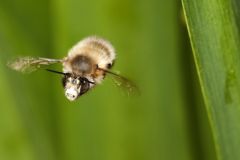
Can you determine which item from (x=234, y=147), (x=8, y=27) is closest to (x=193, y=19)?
(x=234, y=147)

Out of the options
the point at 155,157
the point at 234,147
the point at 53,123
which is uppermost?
the point at 53,123

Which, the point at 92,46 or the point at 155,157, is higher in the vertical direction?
the point at 92,46

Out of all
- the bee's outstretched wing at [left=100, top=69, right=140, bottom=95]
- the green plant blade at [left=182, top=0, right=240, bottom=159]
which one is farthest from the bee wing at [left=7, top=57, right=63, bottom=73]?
the green plant blade at [left=182, top=0, right=240, bottom=159]

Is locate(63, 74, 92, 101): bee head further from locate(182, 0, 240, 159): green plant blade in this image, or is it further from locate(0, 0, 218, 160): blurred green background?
locate(182, 0, 240, 159): green plant blade

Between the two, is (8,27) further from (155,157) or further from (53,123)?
(155,157)

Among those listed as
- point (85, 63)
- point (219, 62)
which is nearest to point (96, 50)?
point (85, 63)

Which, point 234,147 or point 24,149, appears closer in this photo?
point 234,147

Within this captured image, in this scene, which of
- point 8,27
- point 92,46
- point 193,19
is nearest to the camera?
point 193,19
